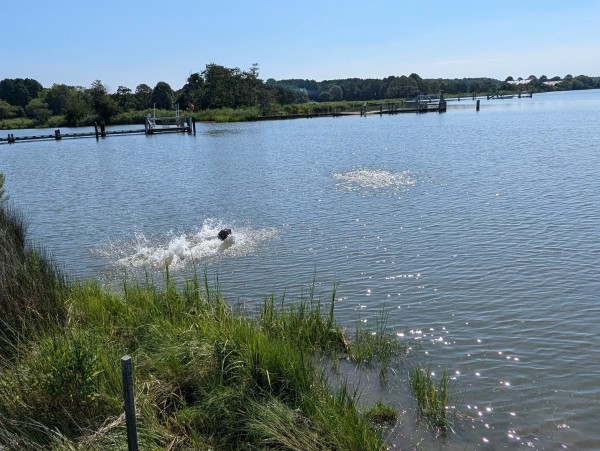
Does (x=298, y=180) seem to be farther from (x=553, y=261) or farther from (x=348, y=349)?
(x=348, y=349)

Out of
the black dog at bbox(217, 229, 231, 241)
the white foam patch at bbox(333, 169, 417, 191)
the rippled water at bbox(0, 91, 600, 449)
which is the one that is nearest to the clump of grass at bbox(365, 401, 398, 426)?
the rippled water at bbox(0, 91, 600, 449)

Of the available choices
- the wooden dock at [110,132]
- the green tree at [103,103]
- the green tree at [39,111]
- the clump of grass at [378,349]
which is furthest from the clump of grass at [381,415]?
the green tree at [39,111]

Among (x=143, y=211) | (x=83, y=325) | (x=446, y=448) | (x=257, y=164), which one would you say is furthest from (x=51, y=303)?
(x=257, y=164)

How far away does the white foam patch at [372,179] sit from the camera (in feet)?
71.4

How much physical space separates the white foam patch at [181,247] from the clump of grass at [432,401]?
23.5 ft

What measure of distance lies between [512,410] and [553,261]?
591cm

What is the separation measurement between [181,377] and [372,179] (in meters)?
18.9

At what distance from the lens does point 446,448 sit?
529 cm

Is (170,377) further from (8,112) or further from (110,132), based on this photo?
(8,112)

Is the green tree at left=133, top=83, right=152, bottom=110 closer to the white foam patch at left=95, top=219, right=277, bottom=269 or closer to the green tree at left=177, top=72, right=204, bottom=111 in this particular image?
the green tree at left=177, top=72, right=204, bottom=111

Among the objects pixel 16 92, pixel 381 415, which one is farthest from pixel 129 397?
pixel 16 92

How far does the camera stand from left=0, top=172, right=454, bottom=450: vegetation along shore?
15.2 feet

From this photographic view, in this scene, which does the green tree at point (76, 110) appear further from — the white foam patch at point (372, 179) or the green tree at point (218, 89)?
the white foam patch at point (372, 179)

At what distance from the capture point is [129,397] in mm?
3531
